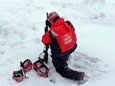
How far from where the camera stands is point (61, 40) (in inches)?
112

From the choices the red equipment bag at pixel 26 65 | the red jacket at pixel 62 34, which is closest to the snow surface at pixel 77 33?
the red equipment bag at pixel 26 65

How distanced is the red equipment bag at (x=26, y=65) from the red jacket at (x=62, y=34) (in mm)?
711

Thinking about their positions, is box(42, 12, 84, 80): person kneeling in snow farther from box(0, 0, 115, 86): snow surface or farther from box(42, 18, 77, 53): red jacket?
box(0, 0, 115, 86): snow surface

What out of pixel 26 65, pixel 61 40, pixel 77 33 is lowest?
pixel 26 65

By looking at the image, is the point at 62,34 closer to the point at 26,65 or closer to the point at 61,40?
the point at 61,40

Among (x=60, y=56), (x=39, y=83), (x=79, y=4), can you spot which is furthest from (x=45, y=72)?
(x=79, y=4)

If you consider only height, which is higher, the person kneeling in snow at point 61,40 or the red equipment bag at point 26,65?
the person kneeling in snow at point 61,40

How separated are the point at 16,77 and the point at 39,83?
460 millimetres

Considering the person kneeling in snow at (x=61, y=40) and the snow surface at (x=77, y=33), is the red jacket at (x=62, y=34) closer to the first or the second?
the person kneeling in snow at (x=61, y=40)

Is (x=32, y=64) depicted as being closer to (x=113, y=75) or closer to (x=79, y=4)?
(x=113, y=75)

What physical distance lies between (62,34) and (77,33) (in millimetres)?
1771

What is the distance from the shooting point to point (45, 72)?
10.7ft

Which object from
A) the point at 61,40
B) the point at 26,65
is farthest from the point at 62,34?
the point at 26,65

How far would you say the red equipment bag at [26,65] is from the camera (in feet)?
10.8
